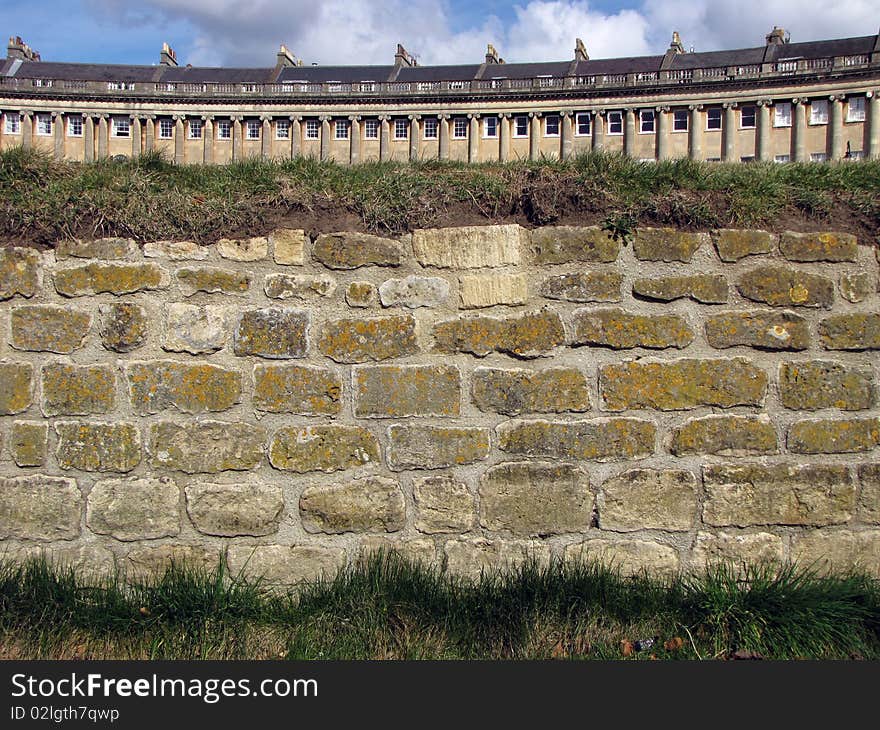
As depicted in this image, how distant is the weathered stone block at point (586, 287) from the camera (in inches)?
154

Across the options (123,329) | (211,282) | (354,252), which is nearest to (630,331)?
(354,252)

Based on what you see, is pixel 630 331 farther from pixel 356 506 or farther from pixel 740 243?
pixel 356 506

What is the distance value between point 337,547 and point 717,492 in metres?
1.99

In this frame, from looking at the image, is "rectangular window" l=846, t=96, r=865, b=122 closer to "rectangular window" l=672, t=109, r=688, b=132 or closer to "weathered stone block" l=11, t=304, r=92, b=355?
"rectangular window" l=672, t=109, r=688, b=132

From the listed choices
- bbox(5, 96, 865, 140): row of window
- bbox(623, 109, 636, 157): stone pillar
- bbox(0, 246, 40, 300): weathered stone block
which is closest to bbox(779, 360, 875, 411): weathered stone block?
bbox(0, 246, 40, 300): weathered stone block

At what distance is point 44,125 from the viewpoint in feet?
220

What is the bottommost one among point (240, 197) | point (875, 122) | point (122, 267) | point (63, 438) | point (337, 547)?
point (337, 547)

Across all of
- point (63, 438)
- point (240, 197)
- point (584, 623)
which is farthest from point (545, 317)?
point (63, 438)

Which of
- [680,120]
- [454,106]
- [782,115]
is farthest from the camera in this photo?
[454,106]

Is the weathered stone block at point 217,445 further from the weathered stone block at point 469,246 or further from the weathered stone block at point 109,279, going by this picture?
the weathered stone block at point 469,246

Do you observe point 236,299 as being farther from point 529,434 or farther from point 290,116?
point 290,116

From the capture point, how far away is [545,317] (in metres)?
3.90

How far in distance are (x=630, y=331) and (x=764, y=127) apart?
6474cm

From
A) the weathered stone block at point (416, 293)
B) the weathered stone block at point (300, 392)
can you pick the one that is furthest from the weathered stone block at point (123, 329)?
the weathered stone block at point (416, 293)
